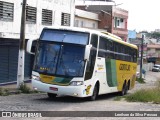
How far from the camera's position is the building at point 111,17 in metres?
55.1

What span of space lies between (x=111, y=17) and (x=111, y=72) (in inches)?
1285

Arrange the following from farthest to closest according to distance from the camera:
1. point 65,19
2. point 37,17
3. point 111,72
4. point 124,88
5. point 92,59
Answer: point 65,19
point 37,17
point 124,88
point 111,72
point 92,59

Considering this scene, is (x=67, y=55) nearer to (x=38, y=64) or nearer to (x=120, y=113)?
(x=38, y=64)

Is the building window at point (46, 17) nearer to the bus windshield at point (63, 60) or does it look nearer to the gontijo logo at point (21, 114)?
the bus windshield at point (63, 60)

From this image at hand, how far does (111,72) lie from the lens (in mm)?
23266

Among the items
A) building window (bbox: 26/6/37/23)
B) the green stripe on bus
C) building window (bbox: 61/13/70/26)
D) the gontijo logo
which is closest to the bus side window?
the green stripe on bus

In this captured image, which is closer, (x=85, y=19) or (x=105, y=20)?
(x=85, y=19)

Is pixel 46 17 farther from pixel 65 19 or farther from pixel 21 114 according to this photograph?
pixel 21 114

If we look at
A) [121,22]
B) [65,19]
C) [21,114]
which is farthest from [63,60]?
[121,22]

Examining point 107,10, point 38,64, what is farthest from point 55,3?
point 107,10

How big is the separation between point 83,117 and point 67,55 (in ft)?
18.6

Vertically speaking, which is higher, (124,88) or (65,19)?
(65,19)

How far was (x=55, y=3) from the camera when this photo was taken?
1284 inches

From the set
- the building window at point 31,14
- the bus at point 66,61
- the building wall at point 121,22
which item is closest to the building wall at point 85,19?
the building wall at point 121,22
